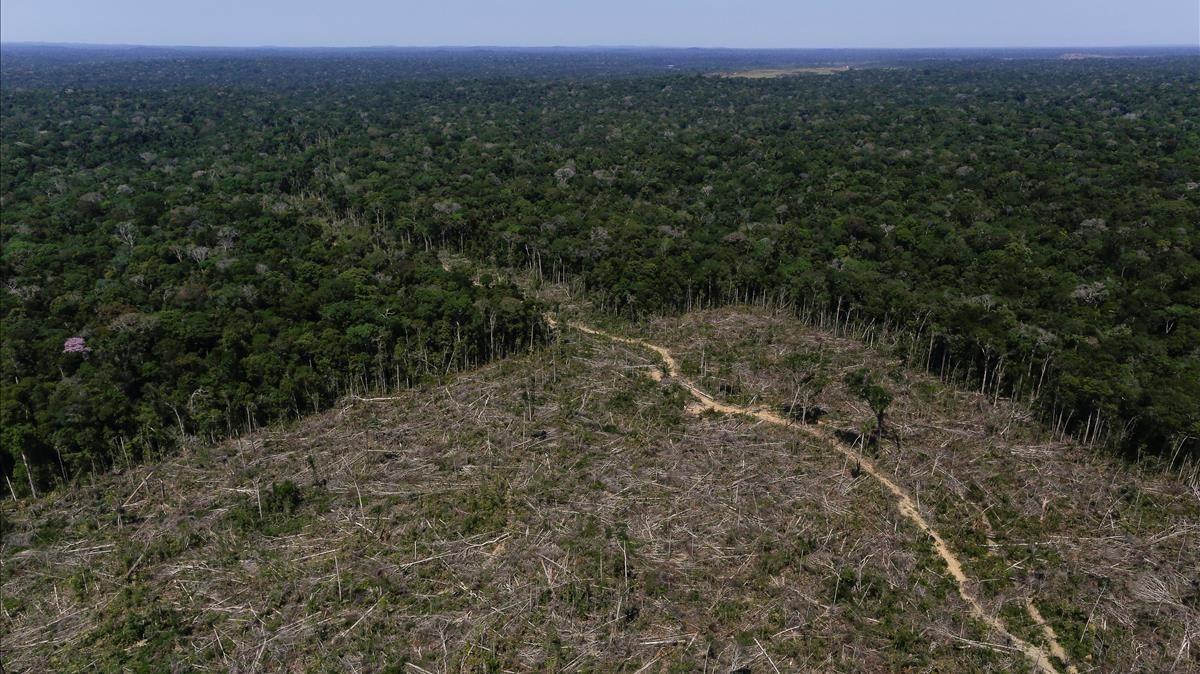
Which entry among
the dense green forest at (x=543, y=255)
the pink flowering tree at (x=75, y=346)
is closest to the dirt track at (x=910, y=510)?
the dense green forest at (x=543, y=255)

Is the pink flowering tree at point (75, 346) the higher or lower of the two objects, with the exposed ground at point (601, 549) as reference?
higher

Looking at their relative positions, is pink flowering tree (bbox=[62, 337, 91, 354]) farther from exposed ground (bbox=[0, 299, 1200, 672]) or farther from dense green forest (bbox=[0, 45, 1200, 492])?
exposed ground (bbox=[0, 299, 1200, 672])

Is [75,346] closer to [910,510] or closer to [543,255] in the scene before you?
[543,255]

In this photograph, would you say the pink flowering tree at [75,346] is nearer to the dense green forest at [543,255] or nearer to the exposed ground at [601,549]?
the dense green forest at [543,255]

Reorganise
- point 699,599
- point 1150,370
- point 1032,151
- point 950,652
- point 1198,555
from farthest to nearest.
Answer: point 1032,151, point 1150,370, point 1198,555, point 699,599, point 950,652

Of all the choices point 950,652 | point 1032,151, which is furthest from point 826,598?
point 1032,151

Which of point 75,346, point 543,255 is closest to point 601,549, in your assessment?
point 75,346

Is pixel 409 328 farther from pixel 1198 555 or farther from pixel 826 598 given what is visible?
pixel 1198 555
